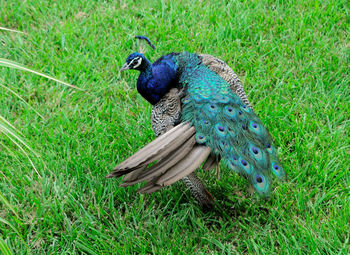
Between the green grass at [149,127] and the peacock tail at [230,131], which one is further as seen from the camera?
the green grass at [149,127]

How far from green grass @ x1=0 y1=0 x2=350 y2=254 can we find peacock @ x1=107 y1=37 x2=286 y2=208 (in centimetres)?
36

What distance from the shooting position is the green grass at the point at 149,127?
296 centimetres

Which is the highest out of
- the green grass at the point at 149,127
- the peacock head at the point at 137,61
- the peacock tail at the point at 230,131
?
the peacock head at the point at 137,61

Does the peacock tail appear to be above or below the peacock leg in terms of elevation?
above

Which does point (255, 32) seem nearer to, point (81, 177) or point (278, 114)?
point (278, 114)

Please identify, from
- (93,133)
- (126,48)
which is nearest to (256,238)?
(93,133)

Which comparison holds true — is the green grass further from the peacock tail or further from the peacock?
the peacock tail

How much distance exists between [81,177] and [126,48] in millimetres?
1731

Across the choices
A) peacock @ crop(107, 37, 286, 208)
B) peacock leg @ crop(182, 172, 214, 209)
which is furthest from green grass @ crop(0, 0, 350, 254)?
peacock @ crop(107, 37, 286, 208)

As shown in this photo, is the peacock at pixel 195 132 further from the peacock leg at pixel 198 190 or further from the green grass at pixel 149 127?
the green grass at pixel 149 127

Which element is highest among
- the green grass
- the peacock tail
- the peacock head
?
the peacock head

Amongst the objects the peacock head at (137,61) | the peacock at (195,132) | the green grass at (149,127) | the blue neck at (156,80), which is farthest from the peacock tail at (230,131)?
the green grass at (149,127)

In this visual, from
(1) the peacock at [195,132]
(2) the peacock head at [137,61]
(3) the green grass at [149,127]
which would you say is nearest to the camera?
(1) the peacock at [195,132]

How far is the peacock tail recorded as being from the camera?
8.57ft
